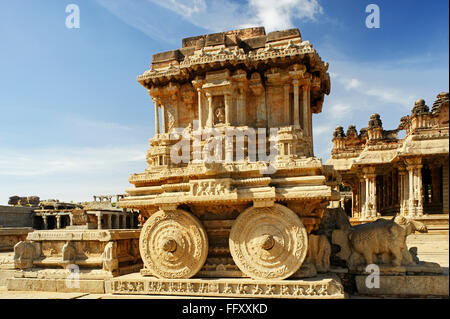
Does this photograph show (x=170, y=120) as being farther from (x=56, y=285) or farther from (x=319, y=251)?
(x=319, y=251)

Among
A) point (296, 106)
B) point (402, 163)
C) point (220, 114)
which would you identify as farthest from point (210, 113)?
point (402, 163)

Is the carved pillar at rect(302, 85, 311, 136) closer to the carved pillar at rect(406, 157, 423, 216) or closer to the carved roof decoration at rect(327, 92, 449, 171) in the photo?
the carved roof decoration at rect(327, 92, 449, 171)

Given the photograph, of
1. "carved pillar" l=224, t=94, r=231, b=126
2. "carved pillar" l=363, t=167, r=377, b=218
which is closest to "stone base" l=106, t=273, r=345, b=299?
"carved pillar" l=224, t=94, r=231, b=126

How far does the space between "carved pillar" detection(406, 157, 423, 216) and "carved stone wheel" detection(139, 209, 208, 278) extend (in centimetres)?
1879

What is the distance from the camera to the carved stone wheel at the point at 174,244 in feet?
21.8

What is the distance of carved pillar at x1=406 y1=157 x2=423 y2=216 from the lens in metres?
21.1

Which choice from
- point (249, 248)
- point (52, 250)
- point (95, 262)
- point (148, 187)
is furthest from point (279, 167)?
point (52, 250)

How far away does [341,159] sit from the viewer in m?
29.3

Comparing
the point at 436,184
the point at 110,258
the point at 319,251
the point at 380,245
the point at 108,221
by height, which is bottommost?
the point at 108,221

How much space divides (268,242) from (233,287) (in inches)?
42.6

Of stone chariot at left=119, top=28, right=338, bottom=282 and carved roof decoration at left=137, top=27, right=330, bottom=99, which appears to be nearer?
stone chariot at left=119, top=28, right=338, bottom=282

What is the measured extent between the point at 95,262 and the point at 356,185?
26.3 meters

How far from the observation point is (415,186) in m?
21.3
